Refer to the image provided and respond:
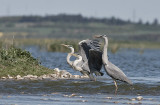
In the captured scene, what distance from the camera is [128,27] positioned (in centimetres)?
16112

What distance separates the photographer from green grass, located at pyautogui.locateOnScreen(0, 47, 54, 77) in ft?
68.0

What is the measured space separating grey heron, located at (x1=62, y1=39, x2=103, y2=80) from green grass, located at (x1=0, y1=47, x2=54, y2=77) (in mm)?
1387

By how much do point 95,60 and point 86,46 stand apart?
143 centimetres

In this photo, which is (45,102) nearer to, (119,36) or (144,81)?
(144,81)

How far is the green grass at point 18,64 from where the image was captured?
816 inches

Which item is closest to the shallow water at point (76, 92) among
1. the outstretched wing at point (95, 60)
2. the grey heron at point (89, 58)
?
the grey heron at point (89, 58)

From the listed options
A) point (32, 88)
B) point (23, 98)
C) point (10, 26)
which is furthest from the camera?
point (10, 26)

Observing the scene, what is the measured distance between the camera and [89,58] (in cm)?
1950

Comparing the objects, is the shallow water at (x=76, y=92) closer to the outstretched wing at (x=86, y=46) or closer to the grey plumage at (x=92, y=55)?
the grey plumage at (x=92, y=55)

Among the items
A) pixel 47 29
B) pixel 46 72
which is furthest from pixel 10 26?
pixel 46 72

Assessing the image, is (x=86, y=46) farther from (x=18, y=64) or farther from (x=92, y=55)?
(x=18, y=64)

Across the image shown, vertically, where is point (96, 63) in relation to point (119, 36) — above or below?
above

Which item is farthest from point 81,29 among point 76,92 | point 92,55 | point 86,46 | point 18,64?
point 76,92

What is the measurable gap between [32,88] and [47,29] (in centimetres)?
13267
